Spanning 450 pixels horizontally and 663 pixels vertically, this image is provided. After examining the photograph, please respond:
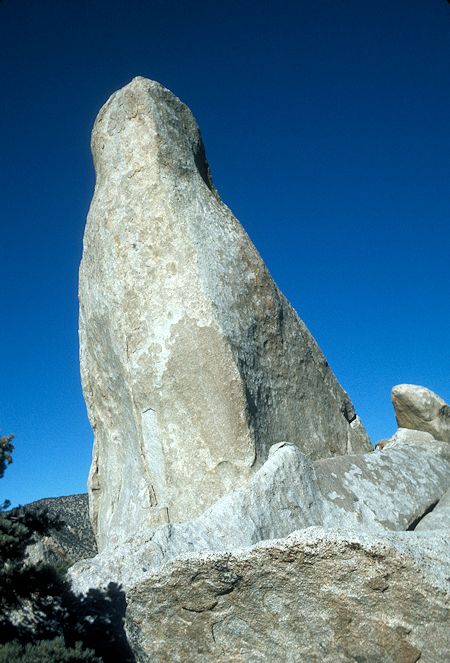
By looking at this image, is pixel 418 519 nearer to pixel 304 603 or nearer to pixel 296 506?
pixel 296 506

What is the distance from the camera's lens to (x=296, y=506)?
19.0 ft

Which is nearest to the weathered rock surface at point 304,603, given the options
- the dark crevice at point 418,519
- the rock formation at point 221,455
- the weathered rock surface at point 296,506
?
the rock formation at point 221,455

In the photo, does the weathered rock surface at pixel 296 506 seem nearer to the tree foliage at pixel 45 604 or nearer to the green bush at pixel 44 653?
the tree foliage at pixel 45 604

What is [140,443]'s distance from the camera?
722 cm

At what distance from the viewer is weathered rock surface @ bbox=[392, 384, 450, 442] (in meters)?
8.98

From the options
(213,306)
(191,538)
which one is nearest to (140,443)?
(213,306)

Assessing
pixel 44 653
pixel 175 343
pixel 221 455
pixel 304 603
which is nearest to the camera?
pixel 304 603

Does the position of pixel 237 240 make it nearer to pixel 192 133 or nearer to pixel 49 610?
pixel 192 133

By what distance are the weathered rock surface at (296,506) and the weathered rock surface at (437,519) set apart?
75mm

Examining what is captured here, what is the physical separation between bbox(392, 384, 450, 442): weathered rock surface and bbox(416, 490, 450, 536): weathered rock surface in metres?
2.17

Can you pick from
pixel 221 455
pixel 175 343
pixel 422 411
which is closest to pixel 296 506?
pixel 221 455

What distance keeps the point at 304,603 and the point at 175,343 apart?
4009 millimetres

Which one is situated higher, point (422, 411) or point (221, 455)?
point (422, 411)

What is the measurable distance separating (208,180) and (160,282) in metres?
2.35
